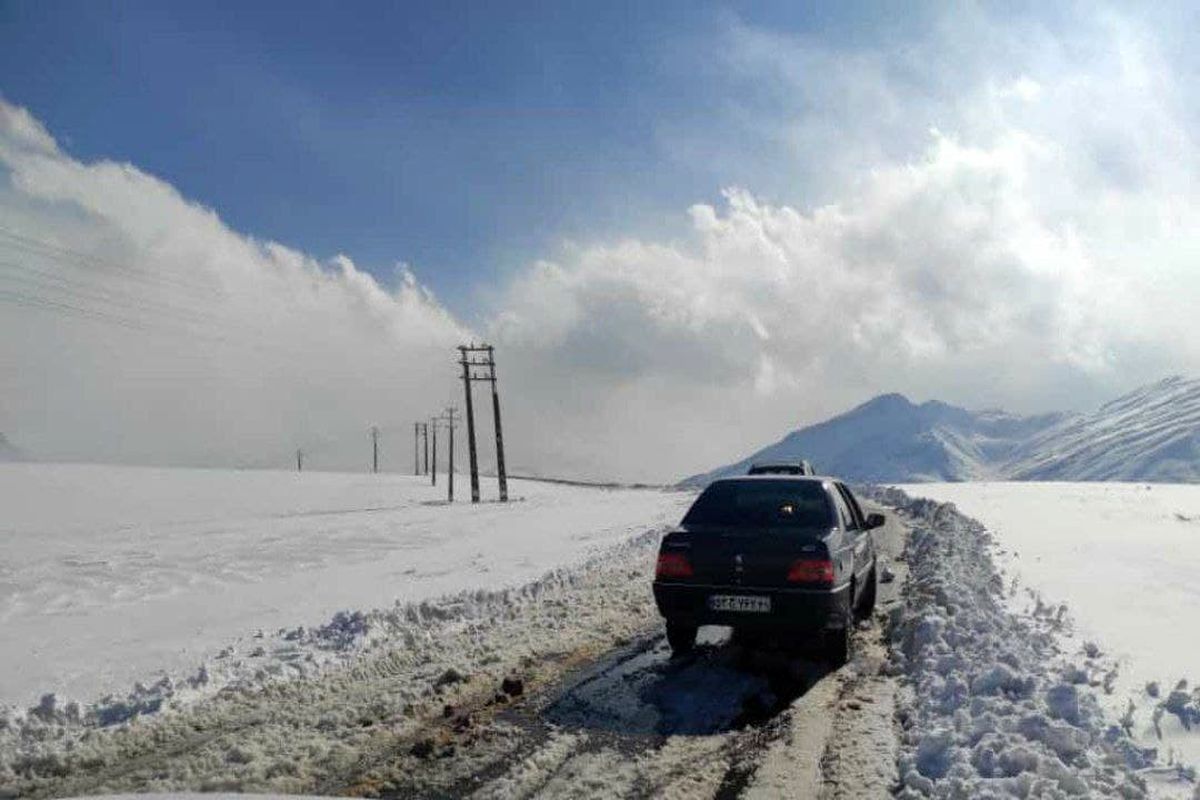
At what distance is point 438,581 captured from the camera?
14.0 metres

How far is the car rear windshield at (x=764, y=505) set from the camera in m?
8.02

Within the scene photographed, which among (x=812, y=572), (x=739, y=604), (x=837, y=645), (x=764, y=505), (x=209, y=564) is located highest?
(x=764, y=505)

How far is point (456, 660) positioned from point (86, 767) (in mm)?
3277

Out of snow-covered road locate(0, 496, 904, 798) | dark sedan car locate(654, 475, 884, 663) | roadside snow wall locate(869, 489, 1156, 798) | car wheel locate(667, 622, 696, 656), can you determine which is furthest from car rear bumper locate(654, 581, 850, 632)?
roadside snow wall locate(869, 489, 1156, 798)

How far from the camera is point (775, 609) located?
23.1ft

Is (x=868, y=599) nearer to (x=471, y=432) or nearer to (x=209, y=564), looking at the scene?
(x=209, y=564)

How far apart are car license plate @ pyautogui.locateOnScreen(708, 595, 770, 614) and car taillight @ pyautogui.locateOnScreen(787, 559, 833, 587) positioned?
1.03 feet

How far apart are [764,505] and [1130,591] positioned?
621cm

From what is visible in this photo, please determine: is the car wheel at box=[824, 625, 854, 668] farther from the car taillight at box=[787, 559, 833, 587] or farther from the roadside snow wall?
the car taillight at box=[787, 559, 833, 587]

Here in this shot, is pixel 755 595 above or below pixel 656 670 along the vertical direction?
above

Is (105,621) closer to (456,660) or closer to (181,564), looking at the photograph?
(456,660)

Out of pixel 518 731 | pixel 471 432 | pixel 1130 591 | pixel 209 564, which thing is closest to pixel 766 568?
pixel 518 731

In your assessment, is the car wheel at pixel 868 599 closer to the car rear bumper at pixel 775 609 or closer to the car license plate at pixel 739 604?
the car rear bumper at pixel 775 609

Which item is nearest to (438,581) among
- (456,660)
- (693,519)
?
(456,660)
